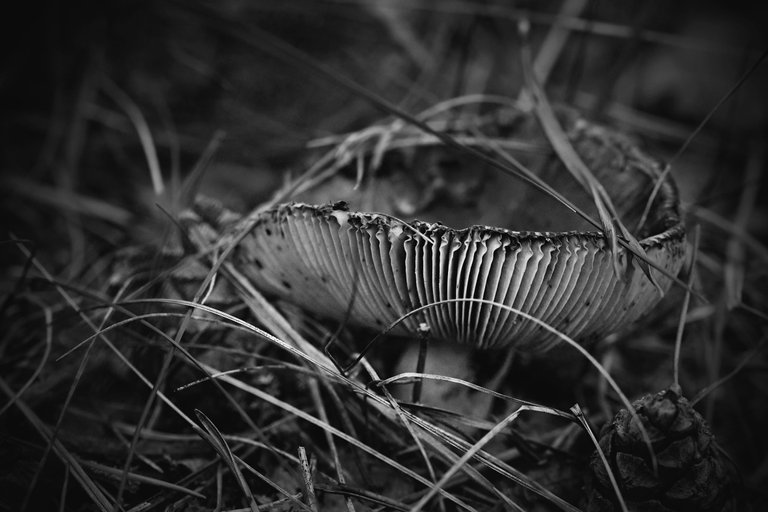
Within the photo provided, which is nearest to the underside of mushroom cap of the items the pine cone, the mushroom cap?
the mushroom cap

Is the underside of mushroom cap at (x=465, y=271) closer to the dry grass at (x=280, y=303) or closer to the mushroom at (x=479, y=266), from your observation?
the mushroom at (x=479, y=266)

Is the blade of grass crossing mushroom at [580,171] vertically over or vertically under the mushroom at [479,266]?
over

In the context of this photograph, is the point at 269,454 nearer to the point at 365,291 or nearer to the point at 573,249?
the point at 365,291

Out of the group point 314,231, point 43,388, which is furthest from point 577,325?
point 43,388

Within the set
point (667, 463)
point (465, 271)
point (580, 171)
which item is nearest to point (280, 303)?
point (465, 271)

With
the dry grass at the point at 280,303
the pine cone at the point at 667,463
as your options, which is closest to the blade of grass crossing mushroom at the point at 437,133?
the dry grass at the point at 280,303

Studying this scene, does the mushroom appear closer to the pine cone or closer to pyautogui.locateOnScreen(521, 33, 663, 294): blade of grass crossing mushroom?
pyautogui.locateOnScreen(521, 33, 663, 294): blade of grass crossing mushroom
